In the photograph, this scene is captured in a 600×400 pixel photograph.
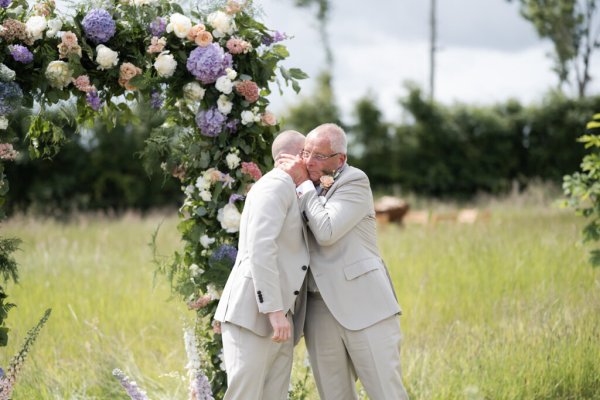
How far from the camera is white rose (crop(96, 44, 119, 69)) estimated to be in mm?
4066

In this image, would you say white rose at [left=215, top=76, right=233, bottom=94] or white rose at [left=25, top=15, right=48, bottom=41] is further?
white rose at [left=215, top=76, right=233, bottom=94]

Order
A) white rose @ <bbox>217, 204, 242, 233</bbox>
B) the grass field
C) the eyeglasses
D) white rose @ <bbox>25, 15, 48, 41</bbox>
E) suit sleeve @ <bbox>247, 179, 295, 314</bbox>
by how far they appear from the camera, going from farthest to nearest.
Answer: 1. the grass field
2. white rose @ <bbox>217, 204, 242, 233</bbox>
3. white rose @ <bbox>25, 15, 48, 41</bbox>
4. the eyeglasses
5. suit sleeve @ <bbox>247, 179, 295, 314</bbox>

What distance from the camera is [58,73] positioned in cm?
399

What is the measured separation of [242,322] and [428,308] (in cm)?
365

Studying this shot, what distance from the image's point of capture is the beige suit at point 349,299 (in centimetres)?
360

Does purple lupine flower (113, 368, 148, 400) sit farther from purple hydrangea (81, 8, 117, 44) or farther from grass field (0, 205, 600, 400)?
purple hydrangea (81, 8, 117, 44)

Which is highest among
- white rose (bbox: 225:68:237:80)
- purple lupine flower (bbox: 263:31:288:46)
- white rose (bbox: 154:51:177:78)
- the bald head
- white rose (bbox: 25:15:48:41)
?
white rose (bbox: 25:15:48:41)

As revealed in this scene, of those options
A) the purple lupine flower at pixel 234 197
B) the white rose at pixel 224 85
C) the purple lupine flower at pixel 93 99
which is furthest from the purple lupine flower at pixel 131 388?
the white rose at pixel 224 85

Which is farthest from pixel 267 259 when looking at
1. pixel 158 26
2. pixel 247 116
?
pixel 158 26

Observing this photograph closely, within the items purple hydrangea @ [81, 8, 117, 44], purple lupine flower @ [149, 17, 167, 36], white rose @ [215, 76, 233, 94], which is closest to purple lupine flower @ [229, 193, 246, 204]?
white rose @ [215, 76, 233, 94]

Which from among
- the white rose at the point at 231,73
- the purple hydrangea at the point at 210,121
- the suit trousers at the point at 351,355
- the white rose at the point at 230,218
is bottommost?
the suit trousers at the point at 351,355

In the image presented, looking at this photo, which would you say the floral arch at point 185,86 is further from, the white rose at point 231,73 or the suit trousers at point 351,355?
the suit trousers at point 351,355

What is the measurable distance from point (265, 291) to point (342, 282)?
43 centimetres

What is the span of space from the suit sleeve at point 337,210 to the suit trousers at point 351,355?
399mm
